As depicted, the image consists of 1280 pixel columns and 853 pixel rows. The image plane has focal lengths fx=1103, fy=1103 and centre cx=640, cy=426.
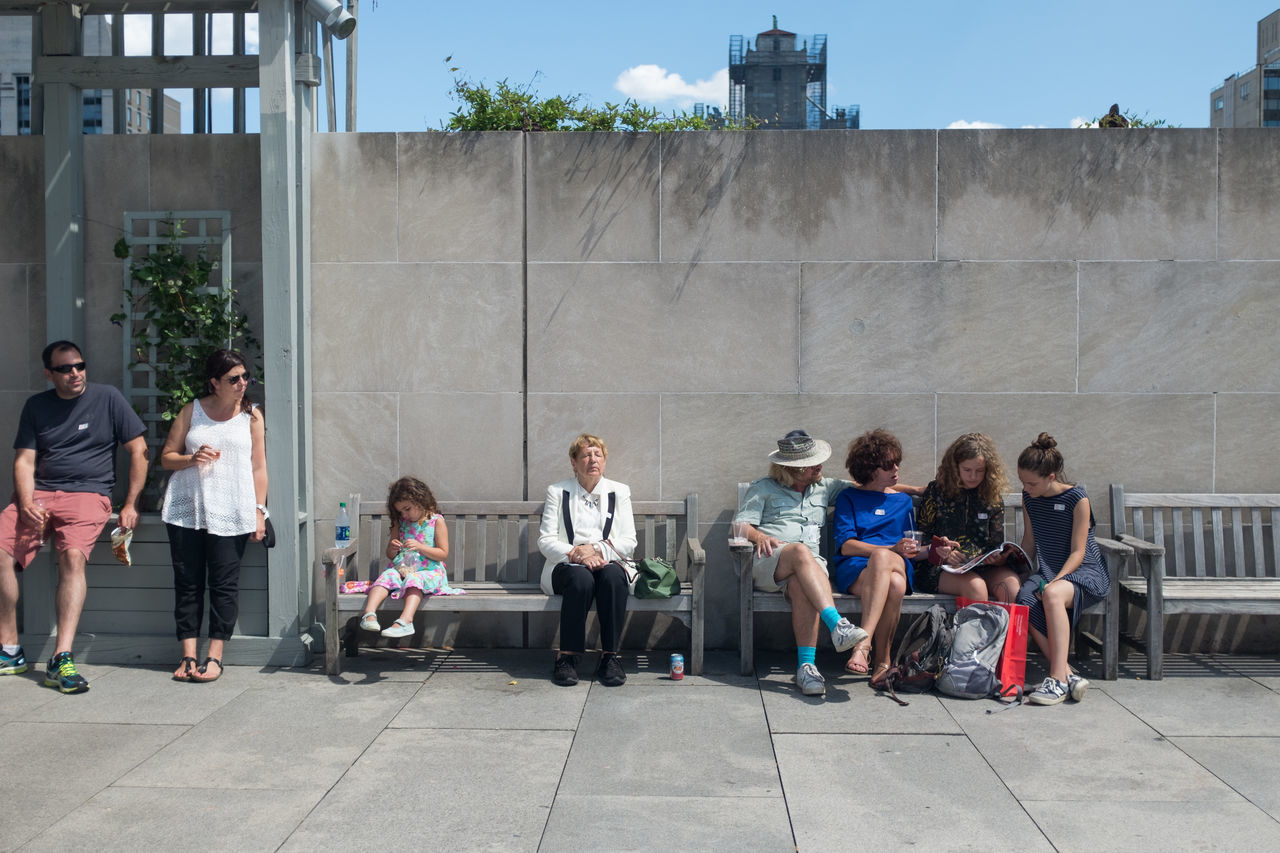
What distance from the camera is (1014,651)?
17.1ft

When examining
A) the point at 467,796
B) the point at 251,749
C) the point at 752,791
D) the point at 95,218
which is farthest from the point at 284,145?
the point at 752,791

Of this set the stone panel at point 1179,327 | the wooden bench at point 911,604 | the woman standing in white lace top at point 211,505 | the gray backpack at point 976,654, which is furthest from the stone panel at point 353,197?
the stone panel at point 1179,327

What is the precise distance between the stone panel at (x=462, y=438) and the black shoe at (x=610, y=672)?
3.94 feet

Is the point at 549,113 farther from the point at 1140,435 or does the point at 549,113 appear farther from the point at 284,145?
the point at 1140,435

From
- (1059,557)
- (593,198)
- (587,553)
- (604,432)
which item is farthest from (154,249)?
(1059,557)

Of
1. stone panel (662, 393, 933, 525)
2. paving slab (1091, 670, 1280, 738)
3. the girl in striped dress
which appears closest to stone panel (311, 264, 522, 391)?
stone panel (662, 393, 933, 525)

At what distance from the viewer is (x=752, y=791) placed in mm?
4012

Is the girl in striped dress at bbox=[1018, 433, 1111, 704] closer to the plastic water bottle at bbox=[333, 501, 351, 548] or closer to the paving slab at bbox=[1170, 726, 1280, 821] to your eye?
the paving slab at bbox=[1170, 726, 1280, 821]

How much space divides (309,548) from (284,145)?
7.09 feet

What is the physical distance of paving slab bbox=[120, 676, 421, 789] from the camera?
4.14m

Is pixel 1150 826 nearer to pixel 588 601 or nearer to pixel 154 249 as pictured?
pixel 588 601

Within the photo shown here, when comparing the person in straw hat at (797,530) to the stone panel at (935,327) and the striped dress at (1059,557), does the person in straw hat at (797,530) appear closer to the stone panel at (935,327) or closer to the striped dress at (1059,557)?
the stone panel at (935,327)

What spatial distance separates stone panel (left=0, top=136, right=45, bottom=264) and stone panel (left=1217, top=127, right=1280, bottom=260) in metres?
6.62

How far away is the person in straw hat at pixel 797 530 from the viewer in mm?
5426
